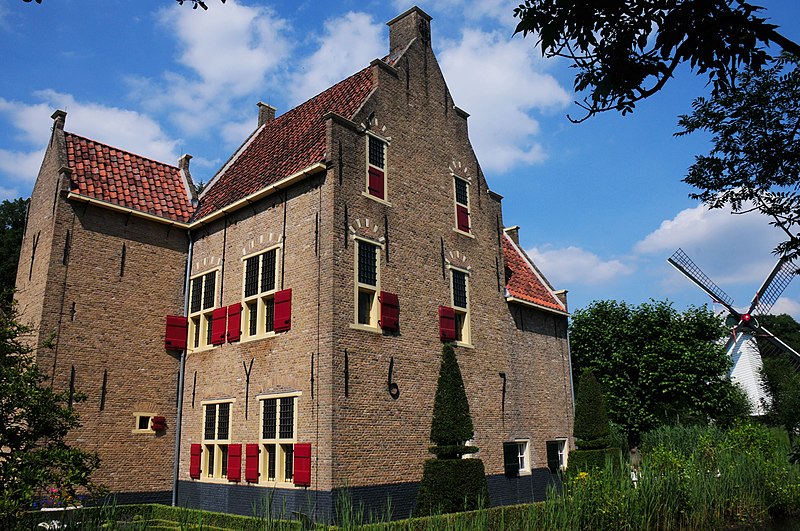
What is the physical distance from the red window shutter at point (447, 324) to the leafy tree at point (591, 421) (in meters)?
5.38

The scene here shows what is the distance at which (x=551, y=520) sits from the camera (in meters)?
10.3

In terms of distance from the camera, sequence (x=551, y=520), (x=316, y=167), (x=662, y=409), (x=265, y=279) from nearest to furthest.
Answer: (x=551, y=520)
(x=316, y=167)
(x=265, y=279)
(x=662, y=409)

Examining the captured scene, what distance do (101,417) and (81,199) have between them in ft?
20.4

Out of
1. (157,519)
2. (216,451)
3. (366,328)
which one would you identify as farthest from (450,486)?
(157,519)

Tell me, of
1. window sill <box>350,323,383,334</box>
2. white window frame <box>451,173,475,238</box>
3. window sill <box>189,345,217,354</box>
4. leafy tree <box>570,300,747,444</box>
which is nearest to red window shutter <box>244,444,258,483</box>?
window sill <box>189,345,217,354</box>

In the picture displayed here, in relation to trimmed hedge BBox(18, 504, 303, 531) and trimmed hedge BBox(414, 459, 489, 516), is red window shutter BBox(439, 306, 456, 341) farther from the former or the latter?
trimmed hedge BBox(18, 504, 303, 531)

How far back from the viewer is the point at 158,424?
1783 centimetres

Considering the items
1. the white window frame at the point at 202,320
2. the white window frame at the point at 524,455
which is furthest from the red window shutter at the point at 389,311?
the white window frame at the point at 524,455

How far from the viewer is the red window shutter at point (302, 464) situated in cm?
1362

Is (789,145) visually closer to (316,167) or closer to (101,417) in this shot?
(316,167)

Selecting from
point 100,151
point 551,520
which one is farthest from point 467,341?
point 100,151

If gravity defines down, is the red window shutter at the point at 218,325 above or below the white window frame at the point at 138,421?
above

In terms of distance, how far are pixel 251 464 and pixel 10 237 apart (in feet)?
73.7

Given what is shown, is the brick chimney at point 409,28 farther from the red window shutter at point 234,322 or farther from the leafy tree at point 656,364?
the leafy tree at point 656,364
